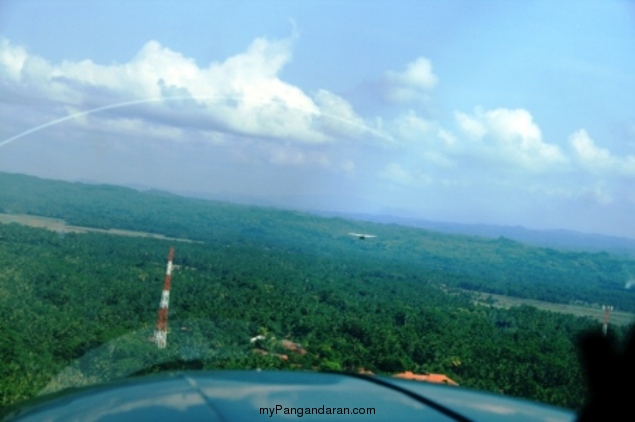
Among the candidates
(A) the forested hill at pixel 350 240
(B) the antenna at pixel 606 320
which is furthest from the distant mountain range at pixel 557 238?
(B) the antenna at pixel 606 320

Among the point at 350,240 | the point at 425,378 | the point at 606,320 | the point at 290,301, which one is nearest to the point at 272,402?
the point at 425,378

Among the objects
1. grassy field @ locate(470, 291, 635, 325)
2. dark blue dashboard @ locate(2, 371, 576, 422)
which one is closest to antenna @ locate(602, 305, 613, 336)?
dark blue dashboard @ locate(2, 371, 576, 422)

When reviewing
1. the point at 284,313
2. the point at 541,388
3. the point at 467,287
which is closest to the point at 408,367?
the point at 541,388

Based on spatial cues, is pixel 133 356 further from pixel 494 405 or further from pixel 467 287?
pixel 467 287

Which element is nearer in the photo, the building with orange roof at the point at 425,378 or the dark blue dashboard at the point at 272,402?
the dark blue dashboard at the point at 272,402

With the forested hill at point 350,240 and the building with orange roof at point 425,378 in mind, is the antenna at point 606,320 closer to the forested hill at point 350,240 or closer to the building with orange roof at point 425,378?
the building with orange roof at point 425,378
